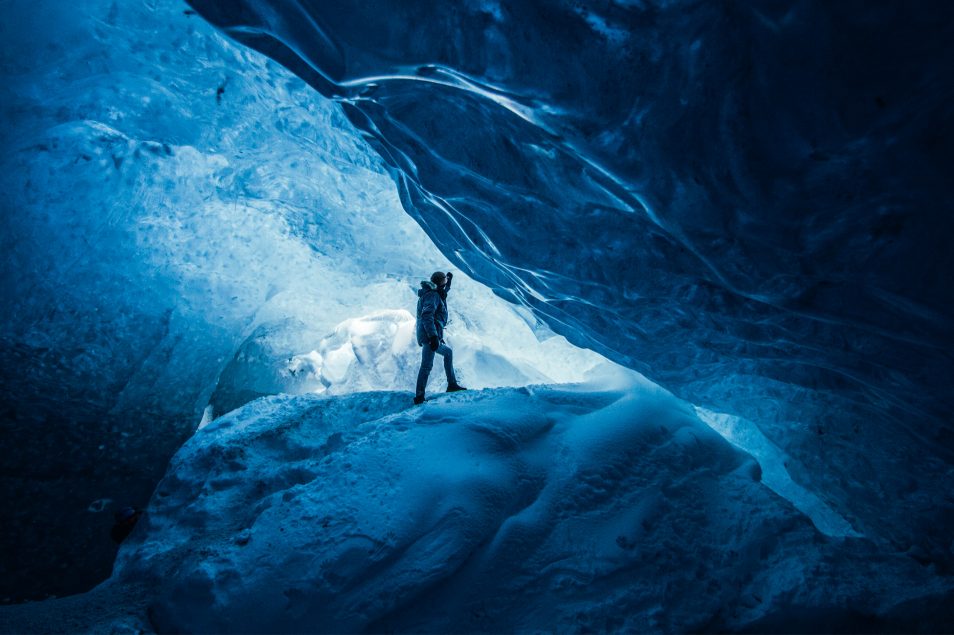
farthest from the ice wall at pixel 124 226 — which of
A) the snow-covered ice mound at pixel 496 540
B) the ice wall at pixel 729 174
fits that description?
the ice wall at pixel 729 174

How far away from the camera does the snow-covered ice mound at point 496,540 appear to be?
220cm

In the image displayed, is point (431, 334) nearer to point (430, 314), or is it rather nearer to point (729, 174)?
point (430, 314)

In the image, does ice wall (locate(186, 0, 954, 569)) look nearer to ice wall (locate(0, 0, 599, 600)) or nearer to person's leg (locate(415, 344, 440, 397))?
person's leg (locate(415, 344, 440, 397))

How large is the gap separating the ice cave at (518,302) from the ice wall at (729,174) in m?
0.02

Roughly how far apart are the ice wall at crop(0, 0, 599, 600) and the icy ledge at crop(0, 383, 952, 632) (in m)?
1.66

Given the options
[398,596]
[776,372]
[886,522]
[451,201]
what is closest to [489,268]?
[451,201]

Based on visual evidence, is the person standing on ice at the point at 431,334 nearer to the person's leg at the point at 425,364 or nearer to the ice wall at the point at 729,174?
the person's leg at the point at 425,364

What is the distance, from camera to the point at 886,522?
3658 millimetres

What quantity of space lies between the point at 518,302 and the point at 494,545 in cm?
399

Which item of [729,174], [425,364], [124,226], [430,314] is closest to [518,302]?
[430,314]

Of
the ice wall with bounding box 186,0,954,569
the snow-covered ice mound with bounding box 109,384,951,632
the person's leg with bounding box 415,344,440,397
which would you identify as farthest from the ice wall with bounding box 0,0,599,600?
the person's leg with bounding box 415,344,440,397

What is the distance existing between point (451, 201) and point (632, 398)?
2634 mm

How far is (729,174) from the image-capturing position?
2.29m

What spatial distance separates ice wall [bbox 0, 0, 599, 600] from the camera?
4.17 m
